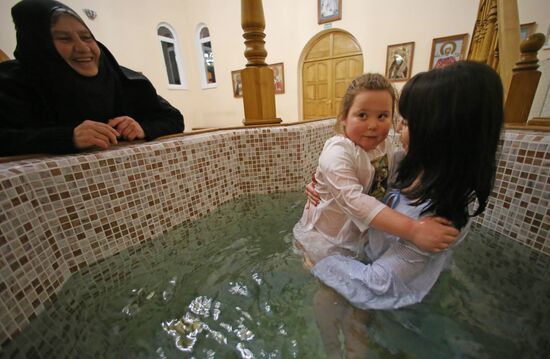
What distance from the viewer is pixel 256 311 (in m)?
0.79

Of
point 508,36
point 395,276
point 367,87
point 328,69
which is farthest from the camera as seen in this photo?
point 328,69

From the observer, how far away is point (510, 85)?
1.10 metres

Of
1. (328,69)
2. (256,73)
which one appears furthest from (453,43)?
(256,73)

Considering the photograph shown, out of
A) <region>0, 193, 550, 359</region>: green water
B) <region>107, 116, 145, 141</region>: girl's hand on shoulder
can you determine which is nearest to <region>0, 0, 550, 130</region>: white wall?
<region>0, 193, 550, 359</region>: green water

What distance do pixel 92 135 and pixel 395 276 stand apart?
1.21 m

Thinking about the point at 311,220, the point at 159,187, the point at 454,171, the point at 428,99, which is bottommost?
the point at 311,220

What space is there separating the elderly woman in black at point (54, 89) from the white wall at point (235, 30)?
534 centimetres

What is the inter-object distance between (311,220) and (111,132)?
950 mm

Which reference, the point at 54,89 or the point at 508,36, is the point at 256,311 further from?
the point at 508,36

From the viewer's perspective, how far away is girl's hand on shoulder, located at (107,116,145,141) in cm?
110

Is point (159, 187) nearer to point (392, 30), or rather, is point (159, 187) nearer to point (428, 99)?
point (428, 99)

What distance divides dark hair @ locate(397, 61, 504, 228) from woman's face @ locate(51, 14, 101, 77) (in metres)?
1.29

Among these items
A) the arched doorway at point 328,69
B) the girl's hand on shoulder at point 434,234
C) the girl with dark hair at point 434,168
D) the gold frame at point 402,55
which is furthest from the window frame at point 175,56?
the girl's hand on shoulder at point 434,234

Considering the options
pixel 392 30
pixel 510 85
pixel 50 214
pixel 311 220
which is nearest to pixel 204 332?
pixel 311 220
